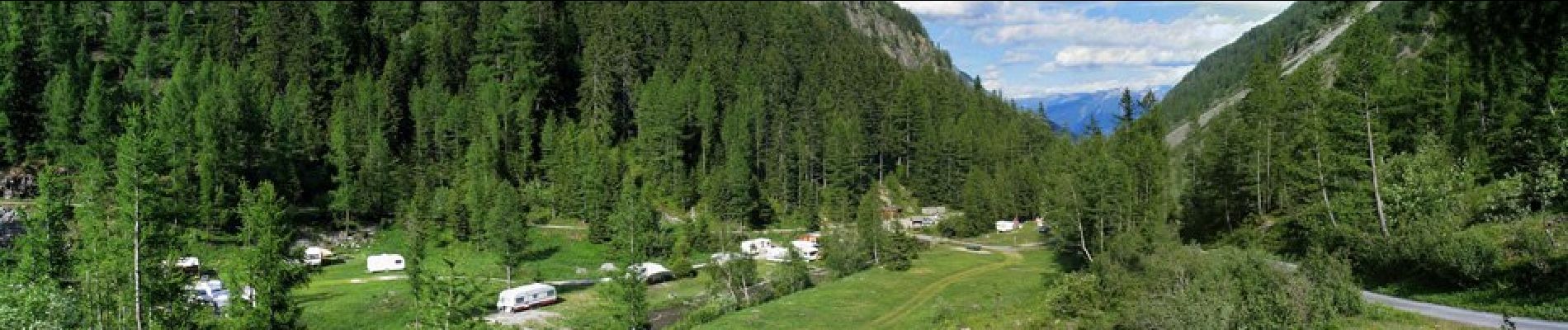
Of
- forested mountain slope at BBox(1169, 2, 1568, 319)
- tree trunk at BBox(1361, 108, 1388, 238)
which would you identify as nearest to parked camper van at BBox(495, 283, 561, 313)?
forested mountain slope at BBox(1169, 2, 1568, 319)

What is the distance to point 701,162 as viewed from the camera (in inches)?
4181

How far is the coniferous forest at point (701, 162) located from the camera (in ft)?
107

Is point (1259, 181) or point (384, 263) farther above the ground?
point (1259, 181)

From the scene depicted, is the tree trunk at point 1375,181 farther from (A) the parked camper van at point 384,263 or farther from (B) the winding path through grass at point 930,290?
(A) the parked camper van at point 384,263

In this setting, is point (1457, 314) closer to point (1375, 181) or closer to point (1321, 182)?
point (1375, 181)

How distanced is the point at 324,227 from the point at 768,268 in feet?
140

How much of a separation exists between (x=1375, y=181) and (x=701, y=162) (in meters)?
74.9

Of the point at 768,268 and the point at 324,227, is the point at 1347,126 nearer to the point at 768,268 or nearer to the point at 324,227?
the point at 768,268

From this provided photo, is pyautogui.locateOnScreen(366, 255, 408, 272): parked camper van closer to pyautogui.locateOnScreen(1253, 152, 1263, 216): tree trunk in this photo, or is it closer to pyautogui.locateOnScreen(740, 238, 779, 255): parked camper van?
pyautogui.locateOnScreen(740, 238, 779, 255): parked camper van

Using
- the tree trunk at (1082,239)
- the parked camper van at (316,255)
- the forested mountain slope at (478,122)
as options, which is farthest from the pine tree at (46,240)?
the tree trunk at (1082,239)

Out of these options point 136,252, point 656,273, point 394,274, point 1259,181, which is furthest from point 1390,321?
point 394,274

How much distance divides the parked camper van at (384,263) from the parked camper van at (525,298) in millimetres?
15591

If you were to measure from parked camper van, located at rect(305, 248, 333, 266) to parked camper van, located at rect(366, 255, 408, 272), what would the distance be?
3647 mm

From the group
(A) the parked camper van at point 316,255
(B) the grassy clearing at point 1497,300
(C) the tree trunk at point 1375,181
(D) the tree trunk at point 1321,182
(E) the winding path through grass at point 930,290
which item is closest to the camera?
(B) the grassy clearing at point 1497,300
